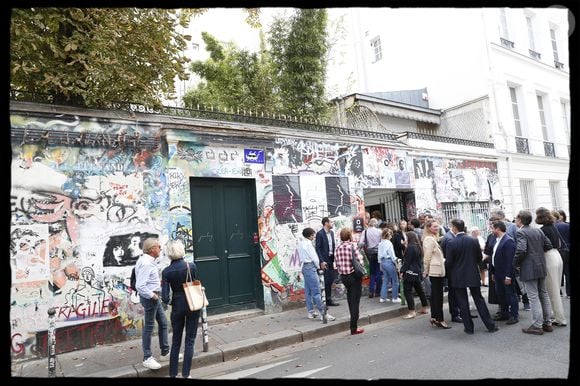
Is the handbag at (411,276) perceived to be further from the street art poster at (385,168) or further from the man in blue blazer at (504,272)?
the street art poster at (385,168)

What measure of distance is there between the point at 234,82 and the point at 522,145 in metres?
12.1

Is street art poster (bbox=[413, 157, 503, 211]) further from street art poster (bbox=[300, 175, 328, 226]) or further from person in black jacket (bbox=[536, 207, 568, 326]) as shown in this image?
person in black jacket (bbox=[536, 207, 568, 326])

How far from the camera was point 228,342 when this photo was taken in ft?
20.9

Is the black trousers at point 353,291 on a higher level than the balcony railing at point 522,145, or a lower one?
lower

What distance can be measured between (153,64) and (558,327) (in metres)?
8.39

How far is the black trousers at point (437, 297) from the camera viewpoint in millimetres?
6727

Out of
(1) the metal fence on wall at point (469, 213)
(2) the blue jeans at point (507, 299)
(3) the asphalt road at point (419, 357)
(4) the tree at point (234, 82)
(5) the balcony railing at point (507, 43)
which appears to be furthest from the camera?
(5) the balcony railing at point (507, 43)

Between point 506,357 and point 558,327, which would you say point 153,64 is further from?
point 558,327

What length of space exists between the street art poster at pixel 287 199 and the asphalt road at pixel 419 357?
9.87ft

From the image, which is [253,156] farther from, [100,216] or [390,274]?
[390,274]

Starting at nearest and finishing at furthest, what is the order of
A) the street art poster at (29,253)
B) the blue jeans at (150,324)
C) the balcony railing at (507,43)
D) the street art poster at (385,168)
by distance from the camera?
the blue jeans at (150,324), the street art poster at (29,253), the street art poster at (385,168), the balcony railing at (507,43)

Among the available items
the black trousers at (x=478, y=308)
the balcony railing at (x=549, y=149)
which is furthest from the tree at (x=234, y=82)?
the balcony railing at (x=549, y=149)

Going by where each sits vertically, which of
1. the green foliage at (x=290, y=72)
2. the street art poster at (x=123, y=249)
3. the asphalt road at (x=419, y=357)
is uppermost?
the green foliage at (x=290, y=72)
